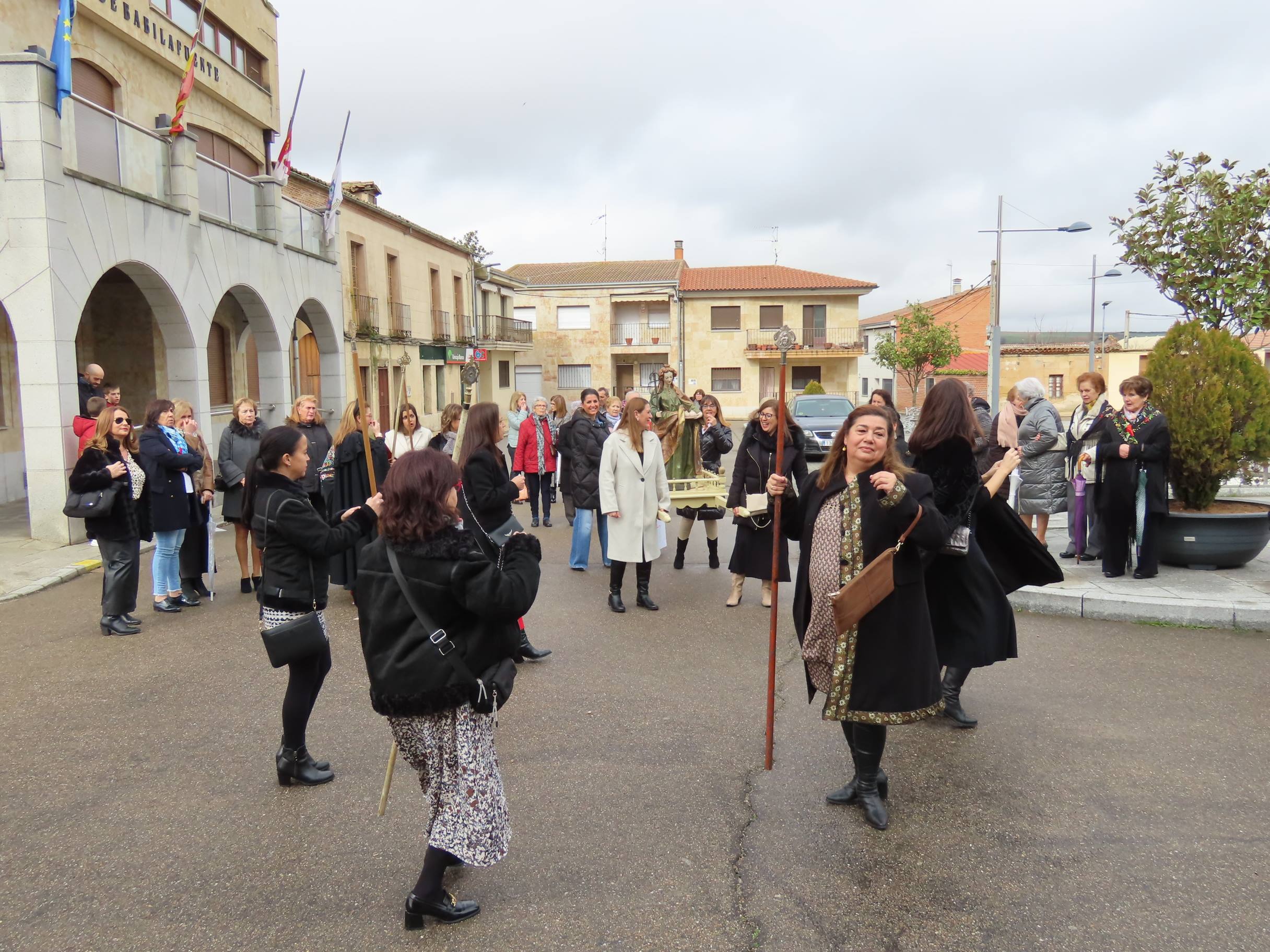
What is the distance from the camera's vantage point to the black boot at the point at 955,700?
4805mm

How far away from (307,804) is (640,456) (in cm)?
422

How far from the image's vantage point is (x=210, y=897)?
3285 millimetres

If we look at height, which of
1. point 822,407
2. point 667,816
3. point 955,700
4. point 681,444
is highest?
point 822,407

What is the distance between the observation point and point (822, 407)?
25562 millimetres

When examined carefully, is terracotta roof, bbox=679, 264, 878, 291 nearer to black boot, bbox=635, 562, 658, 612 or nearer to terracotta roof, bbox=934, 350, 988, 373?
terracotta roof, bbox=934, 350, 988, 373

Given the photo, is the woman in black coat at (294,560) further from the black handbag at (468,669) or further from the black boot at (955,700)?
the black boot at (955,700)

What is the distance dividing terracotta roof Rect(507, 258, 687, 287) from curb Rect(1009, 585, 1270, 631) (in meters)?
42.9

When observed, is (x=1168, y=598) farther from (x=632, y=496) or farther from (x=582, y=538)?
(x=582, y=538)

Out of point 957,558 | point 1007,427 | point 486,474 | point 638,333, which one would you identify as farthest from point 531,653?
point 638,333

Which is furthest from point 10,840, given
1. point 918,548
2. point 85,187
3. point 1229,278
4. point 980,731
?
point 1229,278

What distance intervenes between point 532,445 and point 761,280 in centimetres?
4025

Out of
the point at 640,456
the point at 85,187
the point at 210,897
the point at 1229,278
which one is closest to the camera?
the point at 210,897

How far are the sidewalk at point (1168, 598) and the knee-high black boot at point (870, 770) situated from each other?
3807mm

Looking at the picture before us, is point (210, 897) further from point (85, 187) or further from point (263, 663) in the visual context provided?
point (85, 187)
